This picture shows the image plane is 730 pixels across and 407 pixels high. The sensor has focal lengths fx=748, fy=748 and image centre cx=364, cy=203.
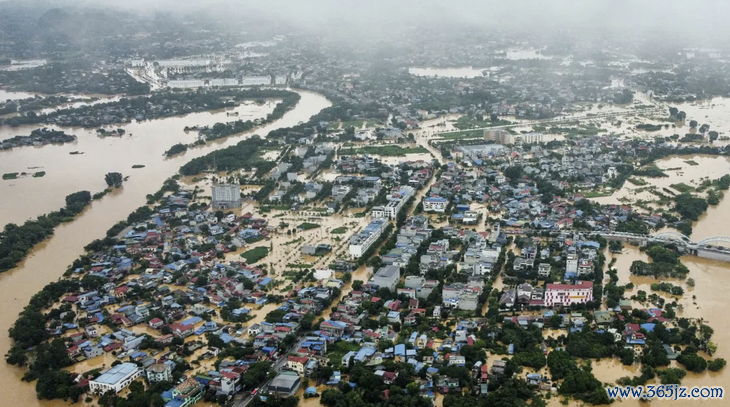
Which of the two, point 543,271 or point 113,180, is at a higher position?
point 543,271

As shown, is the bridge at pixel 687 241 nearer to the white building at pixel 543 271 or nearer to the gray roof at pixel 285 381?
the white building at pixel 543 271

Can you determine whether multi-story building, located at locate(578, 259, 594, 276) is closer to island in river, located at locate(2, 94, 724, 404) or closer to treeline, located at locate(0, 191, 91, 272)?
island in river, located at locate(2, 94, 724, 404)

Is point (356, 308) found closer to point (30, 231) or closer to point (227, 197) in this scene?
point (227, 197)

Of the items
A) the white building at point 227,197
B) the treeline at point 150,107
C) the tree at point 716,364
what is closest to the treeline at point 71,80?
the treeline at point 150,107

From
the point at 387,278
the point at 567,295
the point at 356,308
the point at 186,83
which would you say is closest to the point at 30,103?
the point at 186,83

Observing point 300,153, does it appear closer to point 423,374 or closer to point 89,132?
point 89,132

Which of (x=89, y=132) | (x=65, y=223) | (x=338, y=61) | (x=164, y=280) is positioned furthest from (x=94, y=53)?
(x=164, y=280)

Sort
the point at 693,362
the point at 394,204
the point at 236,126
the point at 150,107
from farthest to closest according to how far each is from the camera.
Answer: the point at 150,107, the point at 236,126, the point at 394,204, the point at 693,362
